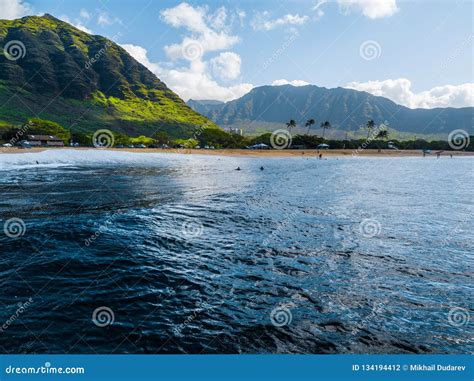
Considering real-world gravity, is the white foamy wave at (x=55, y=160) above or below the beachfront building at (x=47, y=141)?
below

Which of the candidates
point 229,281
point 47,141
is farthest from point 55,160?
point 229,281

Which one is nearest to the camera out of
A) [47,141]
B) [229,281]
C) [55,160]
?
[229,281]

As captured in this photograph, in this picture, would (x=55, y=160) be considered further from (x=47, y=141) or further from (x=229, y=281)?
(x=229, y=281)

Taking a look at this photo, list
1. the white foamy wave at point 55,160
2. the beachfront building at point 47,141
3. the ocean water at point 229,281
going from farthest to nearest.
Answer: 1. the beachfront building at point 47,141
2. the white foamy wave at point 55,160
3. the ocean water at point 229,281

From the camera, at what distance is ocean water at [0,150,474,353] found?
840 centimetres

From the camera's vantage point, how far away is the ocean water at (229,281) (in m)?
8.40

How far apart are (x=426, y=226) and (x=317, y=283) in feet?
47.5

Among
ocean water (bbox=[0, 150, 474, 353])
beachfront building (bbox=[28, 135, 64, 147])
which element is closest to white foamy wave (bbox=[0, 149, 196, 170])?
ocean water (bbox=[0, 150, 474, 353])

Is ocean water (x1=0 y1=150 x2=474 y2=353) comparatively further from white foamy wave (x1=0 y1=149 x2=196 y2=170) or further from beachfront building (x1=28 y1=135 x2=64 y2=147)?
beachfront building (x1=28 y1=135 x2=64 y2=147)

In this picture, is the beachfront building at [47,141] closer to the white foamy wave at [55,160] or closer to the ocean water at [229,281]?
the white foamy wave at [55,160]

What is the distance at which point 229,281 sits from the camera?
38.9ft

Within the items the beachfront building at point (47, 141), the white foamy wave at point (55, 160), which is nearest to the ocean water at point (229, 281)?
the white foamy wave at point (55, 160)
